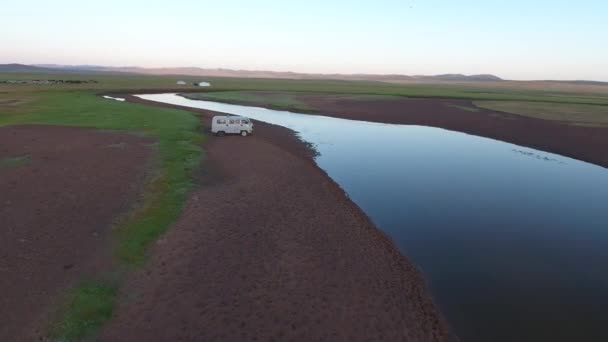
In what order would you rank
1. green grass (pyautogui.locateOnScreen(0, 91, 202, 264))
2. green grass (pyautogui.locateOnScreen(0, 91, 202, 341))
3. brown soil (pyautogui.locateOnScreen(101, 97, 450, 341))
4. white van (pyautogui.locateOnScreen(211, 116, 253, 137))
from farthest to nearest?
1. white van (pyautogui.locateOnScreen(211, 116, 253, 137))
2. green grass (pyautogui.locateOnScreen(0, 91, 202, 264))
3. green grass (pyautogui.locateOnScreen(0, 91, 202, 341))
4. brown soil (pyautogui.locateOnScreen(101, 97, 450, 341))

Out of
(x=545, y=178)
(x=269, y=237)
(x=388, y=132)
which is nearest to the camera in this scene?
(x=269, y=237)

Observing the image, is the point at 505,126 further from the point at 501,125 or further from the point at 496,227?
the point at 496,227

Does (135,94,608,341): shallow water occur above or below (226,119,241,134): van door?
below

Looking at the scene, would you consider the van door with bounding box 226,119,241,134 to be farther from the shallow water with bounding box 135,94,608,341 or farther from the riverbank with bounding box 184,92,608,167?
the riverbank with bounding box 184,92,608,167

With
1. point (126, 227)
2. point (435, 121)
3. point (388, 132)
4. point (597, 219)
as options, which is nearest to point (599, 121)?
point (435, 121)

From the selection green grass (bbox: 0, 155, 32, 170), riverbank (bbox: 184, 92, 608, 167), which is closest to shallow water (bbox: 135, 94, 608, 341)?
riverbank (bbox: 184, 92, 608, 167)

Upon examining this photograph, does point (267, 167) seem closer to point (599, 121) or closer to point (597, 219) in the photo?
point (597, 219)

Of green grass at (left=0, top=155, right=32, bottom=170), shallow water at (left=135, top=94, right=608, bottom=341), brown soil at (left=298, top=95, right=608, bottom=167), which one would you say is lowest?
shallow water at (left=135, top=94, right=608, bottom=341)

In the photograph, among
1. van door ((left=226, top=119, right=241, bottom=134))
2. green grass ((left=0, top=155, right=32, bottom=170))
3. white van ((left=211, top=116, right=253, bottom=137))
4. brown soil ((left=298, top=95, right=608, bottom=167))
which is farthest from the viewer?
brown soil ((left=298, top=95, right=608, bottom=167))
